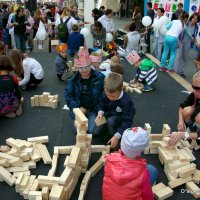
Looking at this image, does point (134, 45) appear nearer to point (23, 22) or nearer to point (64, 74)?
point (64, 74)

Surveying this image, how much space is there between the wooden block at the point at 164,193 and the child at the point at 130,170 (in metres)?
0.56

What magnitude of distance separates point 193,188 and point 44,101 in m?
3.21

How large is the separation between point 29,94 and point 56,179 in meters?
3.36

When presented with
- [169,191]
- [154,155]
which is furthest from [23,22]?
[169,191]

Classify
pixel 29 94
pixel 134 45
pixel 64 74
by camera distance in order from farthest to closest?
pixel 134 45, pixel 64 74, pixel 29 94

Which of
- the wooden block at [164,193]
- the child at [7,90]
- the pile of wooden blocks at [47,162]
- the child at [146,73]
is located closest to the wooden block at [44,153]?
the pile of wooden blocks at [47,162]

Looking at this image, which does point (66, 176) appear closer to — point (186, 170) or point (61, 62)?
point (186, 170)

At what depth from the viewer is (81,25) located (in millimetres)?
11070

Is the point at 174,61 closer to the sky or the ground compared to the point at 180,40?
closer to the ground

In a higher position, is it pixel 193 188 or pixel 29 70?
pixel 29 70

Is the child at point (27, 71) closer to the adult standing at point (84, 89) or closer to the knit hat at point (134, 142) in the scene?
the adult standing at point (84, 89)

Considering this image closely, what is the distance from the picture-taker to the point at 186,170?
326cm

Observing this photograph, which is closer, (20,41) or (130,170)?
(130,170)

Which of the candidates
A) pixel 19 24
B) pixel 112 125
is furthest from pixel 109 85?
pixel 19 24
